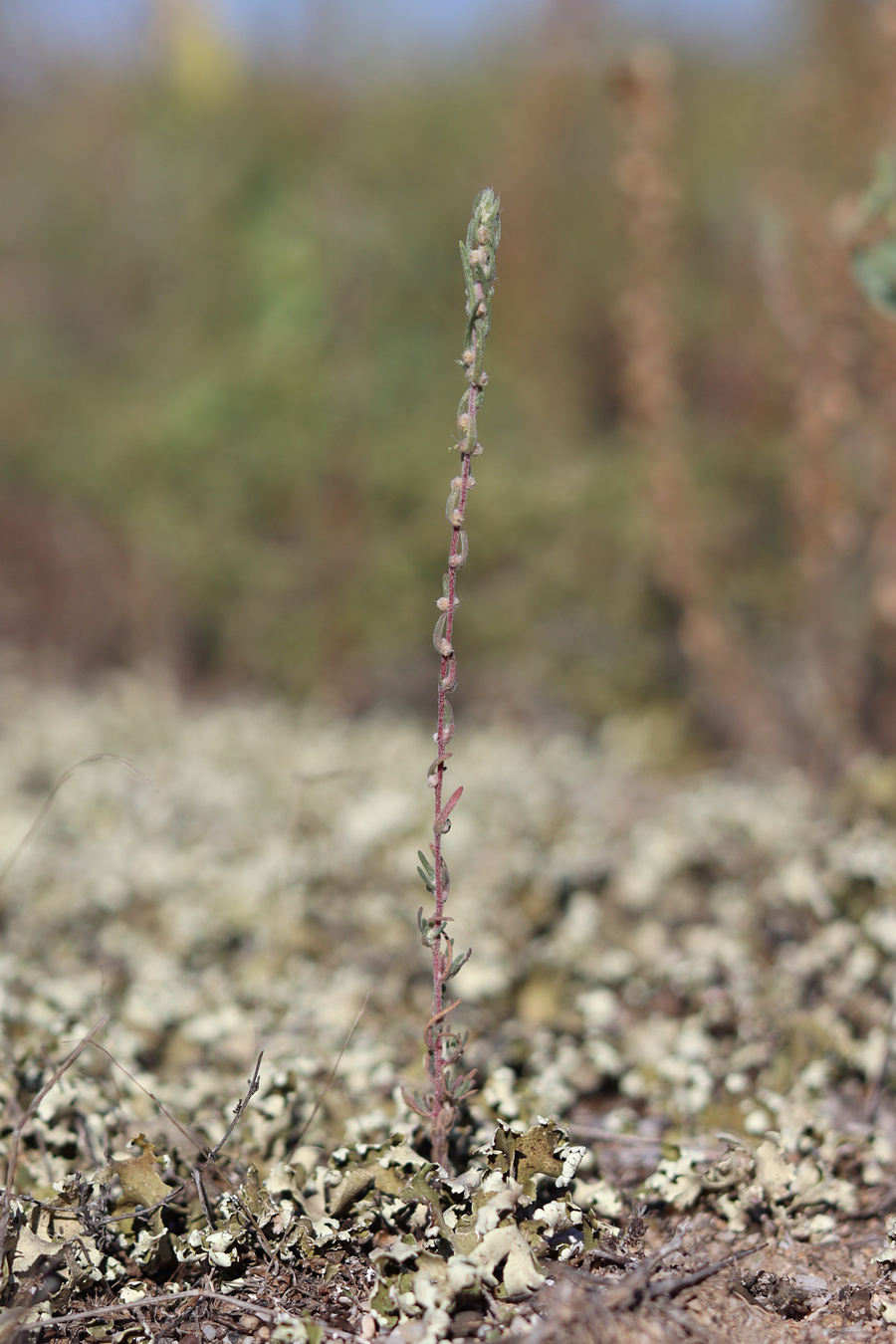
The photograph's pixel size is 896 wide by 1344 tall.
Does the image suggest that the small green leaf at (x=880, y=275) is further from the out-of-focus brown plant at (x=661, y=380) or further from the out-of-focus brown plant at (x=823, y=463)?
the out-of-focus brown plant at (x=661, y=380)

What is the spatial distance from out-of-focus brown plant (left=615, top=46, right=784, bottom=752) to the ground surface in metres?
0.40

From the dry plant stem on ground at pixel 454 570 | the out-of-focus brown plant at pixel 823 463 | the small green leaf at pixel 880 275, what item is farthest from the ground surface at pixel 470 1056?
the small green leaf at pixel 880 275

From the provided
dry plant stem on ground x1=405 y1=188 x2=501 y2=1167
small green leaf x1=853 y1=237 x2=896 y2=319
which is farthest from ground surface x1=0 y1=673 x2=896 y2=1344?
small green leaf x1=853 y1=237 x2=896 y2=319

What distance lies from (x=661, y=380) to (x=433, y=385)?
10.4 feet

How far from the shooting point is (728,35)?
876 centimetres

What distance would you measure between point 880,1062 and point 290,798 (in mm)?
1938

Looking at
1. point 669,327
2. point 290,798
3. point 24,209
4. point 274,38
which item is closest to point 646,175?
point 669,327

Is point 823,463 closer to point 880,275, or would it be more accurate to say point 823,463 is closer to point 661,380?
point 661,380

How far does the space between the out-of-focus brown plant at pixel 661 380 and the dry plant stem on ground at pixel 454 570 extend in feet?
8.17

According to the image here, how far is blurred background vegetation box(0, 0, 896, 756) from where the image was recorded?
402cm

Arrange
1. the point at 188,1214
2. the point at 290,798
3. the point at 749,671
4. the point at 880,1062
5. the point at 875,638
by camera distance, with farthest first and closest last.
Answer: the point at 749,671
the point at 875,638
the point at 290,798
the point at 880,1062
the point at 188,1214

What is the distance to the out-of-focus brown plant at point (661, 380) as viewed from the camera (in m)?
3.33

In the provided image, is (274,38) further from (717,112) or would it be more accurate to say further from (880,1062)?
(880,1062)

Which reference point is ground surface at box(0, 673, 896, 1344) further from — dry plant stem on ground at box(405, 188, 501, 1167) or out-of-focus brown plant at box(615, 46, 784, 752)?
out-of-focus brown plant at box(615, 46, 784, 752)
